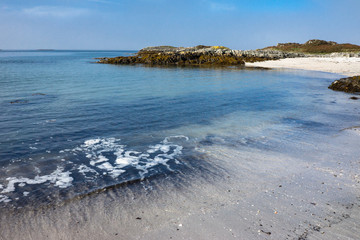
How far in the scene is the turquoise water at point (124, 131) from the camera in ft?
20.6

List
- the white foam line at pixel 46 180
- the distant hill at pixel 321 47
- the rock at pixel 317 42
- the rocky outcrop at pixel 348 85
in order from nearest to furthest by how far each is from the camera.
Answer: the white foam line at pixel 46 180, the rocky outcrop at pixel 348 85, the distant hill at pixel 321 47, the rock at pixel 317 42

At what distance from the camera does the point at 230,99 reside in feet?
Result: 55.0

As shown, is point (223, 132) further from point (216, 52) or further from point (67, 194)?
point (216, 52)

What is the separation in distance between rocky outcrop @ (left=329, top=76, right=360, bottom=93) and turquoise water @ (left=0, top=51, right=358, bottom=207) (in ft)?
9.19

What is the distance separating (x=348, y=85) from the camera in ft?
67.4

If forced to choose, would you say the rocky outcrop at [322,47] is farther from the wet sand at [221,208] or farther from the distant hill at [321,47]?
the wet sand at [221,208]

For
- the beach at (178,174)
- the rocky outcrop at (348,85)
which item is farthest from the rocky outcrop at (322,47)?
the beach at (178,174)

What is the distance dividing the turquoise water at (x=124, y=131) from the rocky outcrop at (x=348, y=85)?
110 inches

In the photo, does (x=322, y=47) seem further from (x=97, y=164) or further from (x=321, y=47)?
(x=97, y=164)

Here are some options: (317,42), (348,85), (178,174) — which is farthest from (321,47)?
(178,174)

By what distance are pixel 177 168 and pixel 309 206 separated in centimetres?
318

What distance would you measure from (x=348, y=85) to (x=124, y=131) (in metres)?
19.1

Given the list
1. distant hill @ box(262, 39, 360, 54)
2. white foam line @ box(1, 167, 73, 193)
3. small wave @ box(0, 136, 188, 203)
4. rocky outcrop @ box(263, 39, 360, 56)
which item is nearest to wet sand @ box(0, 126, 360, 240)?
small wave @ box(0, 136, 188, 203)

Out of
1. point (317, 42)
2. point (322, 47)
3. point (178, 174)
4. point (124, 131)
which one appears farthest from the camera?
point (317, 42)
